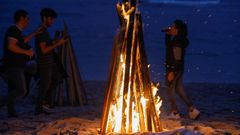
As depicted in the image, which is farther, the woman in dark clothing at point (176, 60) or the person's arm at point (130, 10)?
the woman in dark clothing at point (176, 60)

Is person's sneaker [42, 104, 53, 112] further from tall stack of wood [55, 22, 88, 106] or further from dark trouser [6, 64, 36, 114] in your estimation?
dark trouser [6, 64, 36, 114]

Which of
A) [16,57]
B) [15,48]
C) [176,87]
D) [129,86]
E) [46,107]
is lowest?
[46,107]

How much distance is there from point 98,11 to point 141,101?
17.9 meters

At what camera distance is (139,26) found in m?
6.23

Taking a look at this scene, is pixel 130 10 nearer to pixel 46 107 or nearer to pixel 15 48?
pixel 15 48

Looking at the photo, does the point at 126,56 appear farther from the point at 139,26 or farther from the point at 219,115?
the point at 219,115

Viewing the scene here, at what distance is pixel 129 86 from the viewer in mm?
6180

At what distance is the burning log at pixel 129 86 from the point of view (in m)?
6.16

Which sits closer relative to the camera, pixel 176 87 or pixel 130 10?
pixel 130 10

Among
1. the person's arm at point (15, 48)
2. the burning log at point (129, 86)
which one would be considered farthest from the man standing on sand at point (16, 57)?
the burning log at point (129, 86)

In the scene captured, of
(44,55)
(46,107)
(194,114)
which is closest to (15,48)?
(44,55)

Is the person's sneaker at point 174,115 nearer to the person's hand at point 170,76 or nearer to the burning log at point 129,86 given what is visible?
the person's hand at point 170,76

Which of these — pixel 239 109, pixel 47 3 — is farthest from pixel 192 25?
pixel 239 109

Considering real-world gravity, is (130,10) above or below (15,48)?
above
